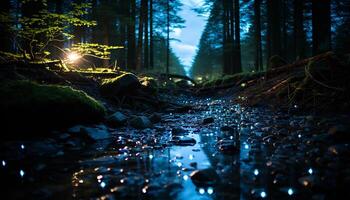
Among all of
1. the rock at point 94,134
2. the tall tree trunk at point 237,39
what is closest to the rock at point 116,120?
the rock at point 94,134

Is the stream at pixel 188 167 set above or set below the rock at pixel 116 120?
below

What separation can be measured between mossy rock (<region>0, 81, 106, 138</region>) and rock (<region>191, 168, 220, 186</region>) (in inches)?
107

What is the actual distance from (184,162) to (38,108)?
7.84ft

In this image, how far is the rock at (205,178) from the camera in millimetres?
2264

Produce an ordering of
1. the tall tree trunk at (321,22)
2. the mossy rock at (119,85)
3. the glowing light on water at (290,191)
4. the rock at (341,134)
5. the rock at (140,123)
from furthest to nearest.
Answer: the tall tree trunk at (321,22) → the mossy rock at (119,85) → the rock at (140,123) → the rock at (341,134) → the glowing light on water at (290,191)

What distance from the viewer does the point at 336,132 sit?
3.27 metres

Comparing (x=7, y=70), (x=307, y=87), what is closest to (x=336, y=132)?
(x=307, y=87)

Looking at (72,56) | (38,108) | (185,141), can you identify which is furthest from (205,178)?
(72,56)

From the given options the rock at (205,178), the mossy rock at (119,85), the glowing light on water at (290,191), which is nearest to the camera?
the glowing light on water at (290,191)

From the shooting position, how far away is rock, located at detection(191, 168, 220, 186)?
2.26m

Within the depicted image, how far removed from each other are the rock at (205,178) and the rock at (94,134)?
7.15 ft

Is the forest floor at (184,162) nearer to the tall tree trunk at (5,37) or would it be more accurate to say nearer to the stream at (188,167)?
the stream at (188,167)

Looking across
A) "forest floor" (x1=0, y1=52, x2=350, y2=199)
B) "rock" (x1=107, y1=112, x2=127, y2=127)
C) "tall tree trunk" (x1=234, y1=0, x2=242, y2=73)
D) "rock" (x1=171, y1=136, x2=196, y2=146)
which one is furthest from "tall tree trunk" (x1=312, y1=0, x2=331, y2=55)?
"tall tree trunk" (x1=234, y1=0, x2=242, y2=73)

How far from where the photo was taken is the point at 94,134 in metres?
4.12
